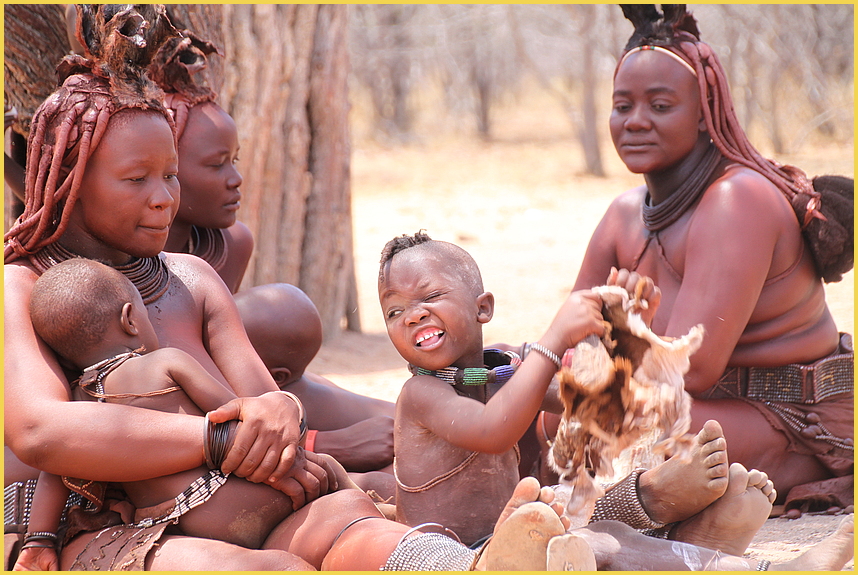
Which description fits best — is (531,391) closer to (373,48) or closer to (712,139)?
(712,139)

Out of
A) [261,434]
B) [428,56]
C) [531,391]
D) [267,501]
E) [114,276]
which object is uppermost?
[428,56]

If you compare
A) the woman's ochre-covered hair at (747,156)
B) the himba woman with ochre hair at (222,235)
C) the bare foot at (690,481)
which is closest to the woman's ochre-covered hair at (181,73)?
the himba woman with ochre hair at (222,235)

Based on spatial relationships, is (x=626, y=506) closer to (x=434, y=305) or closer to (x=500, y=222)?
(x=434, y=305)

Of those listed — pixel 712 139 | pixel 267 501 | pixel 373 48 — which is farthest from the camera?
pixel 373 48

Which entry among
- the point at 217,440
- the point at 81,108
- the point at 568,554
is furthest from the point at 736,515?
the point at 81,108

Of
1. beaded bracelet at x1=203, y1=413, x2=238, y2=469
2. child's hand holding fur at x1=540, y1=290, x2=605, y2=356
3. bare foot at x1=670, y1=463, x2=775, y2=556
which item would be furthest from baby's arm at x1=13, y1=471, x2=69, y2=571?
bare foot at x1=670, y1=463, x2=775, y2=556

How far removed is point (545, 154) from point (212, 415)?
1730cm

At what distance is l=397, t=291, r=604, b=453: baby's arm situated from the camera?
2508 mm

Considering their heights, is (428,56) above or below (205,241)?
above

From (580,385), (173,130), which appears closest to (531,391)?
(580,385)

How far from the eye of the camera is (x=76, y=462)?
2455 millimetres

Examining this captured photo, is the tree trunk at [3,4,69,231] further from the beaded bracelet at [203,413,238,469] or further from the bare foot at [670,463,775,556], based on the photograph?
the bare foot at [670,463,775,556]

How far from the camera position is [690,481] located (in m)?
2.73

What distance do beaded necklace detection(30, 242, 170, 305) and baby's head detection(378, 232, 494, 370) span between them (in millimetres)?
714
